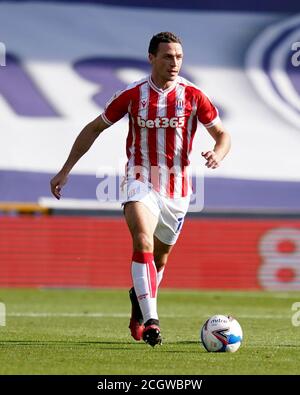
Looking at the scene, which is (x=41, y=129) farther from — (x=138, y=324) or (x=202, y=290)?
(x=138, y=324)

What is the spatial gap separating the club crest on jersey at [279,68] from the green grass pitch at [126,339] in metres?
7.78

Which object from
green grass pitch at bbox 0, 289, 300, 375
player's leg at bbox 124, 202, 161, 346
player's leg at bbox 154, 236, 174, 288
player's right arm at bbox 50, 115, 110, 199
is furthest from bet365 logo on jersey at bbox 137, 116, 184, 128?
green grass pitch at bbox 0, 289, 300, 375

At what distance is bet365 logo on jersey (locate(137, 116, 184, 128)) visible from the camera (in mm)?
8062

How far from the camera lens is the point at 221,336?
7555 millimetres

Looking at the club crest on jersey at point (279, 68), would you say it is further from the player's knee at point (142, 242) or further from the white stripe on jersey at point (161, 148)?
the player's knee at point (142, 242)

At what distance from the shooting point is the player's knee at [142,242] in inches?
300

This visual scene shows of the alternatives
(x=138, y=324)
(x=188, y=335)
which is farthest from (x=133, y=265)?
(x=188, y=335)

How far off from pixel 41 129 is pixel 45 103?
69 centimetres

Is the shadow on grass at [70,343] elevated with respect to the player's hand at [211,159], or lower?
lower

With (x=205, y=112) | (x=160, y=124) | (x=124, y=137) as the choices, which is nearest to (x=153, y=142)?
(x=160, y=124)

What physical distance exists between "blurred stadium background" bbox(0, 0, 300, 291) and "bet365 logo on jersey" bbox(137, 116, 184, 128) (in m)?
10.0

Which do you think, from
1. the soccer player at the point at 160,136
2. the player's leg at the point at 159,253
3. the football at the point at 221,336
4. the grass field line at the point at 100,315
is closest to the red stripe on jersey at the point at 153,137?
the soccer player at the point at 160,136

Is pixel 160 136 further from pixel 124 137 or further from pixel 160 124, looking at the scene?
pixel 124 137
